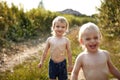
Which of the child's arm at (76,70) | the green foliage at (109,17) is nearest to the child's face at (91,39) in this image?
the child's arm at (76,70)

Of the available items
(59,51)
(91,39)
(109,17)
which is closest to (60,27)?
(59,51)

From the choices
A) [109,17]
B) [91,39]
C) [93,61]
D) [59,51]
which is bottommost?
[59,51]

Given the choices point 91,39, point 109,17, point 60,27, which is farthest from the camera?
point 109,17

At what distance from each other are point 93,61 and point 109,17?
1021cm

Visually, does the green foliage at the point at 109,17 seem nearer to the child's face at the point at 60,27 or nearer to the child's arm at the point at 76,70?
the child's face at the point at 60,27

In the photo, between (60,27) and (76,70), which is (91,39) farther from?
(60,27)

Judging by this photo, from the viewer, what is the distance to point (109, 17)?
13.7 meters

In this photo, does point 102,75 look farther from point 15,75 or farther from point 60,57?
point 15,75

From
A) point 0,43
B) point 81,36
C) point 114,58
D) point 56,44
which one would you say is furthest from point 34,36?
point 81,36

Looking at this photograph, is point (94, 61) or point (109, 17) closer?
point (94, 61)

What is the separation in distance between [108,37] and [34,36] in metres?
8.70

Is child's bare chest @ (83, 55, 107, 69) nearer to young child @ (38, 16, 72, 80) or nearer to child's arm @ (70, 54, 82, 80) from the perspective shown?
child's arm @ (70, 54, 82, 80)

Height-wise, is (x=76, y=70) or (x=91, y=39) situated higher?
(x=91, y=39)

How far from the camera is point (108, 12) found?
13.7 m
